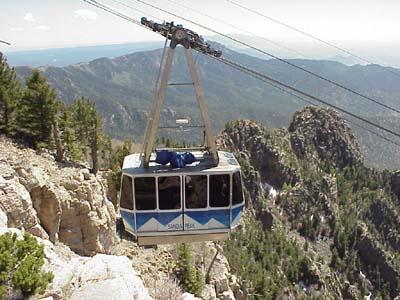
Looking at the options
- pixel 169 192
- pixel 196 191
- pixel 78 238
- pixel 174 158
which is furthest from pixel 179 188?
pixel 78 238

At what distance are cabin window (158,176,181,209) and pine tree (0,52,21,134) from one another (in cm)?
2016

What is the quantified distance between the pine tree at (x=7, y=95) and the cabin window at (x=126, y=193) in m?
18.8

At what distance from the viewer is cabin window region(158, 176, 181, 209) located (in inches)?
598

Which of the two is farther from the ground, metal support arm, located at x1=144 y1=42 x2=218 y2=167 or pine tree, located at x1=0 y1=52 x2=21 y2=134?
metal support arm, located at x1=144 y1=42 x2=218 y2=167

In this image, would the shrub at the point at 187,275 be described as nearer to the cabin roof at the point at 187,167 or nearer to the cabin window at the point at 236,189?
the cabin window at the point at 236,189

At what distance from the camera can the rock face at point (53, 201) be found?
19250mm

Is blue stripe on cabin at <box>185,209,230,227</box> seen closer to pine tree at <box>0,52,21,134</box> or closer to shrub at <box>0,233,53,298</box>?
shrub at <box>0,233,53,298</box>

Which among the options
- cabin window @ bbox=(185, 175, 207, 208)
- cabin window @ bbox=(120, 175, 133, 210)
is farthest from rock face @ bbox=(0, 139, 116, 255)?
cabin window @ bbox=(185, 175, 207, 208)

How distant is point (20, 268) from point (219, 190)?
24.3 ft

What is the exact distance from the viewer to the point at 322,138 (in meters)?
144

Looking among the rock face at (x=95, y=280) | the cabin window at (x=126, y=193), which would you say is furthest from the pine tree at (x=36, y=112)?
the rock face at (x=95, y=280)

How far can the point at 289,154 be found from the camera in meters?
130

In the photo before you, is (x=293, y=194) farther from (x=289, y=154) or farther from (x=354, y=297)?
(x=354, y=297)

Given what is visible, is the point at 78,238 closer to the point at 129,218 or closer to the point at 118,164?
the point at 129,218
